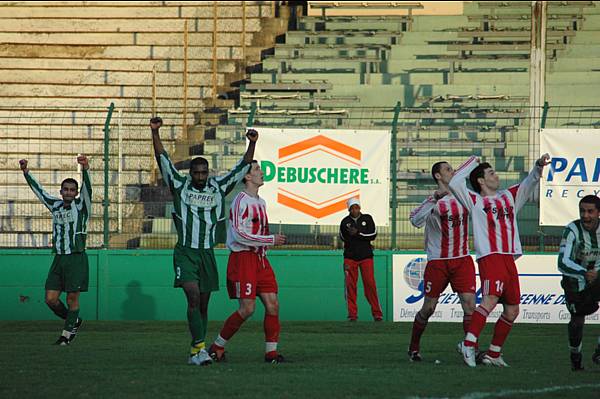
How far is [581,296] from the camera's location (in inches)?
441

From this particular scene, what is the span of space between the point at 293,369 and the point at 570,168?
31.1 ft

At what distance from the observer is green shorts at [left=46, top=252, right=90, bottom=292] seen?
15297 mm

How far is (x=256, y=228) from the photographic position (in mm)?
11938

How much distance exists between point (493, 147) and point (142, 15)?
10.7 metres

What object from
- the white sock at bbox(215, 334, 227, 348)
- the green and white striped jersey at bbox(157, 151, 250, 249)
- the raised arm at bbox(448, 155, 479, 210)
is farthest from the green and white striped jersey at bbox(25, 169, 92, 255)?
the raised arm at bbox(448, 155, 479, 210)

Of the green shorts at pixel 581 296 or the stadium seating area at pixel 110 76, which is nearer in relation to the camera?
the green shorts at pixel 581 296

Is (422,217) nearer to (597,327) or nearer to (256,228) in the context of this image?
(256,228)

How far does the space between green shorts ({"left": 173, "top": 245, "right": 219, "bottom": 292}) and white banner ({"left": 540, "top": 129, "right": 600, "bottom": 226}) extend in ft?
29.0

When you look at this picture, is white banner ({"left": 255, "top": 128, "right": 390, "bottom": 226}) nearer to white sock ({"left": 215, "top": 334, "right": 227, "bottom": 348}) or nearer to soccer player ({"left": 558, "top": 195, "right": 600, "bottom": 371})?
white sock ({"left": 215, "top": 334, "right": 227, "bottom": 348})

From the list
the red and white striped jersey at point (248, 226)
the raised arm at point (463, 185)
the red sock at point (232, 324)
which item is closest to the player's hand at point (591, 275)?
the raised arm at point (463, 185)

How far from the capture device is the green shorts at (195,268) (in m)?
11.7

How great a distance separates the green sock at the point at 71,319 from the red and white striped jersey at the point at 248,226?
3.58 meters

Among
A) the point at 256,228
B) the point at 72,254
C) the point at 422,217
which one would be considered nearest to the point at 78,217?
the point at 72,254

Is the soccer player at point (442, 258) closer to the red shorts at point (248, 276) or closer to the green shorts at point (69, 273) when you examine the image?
the red shorts at point (248, 276)
